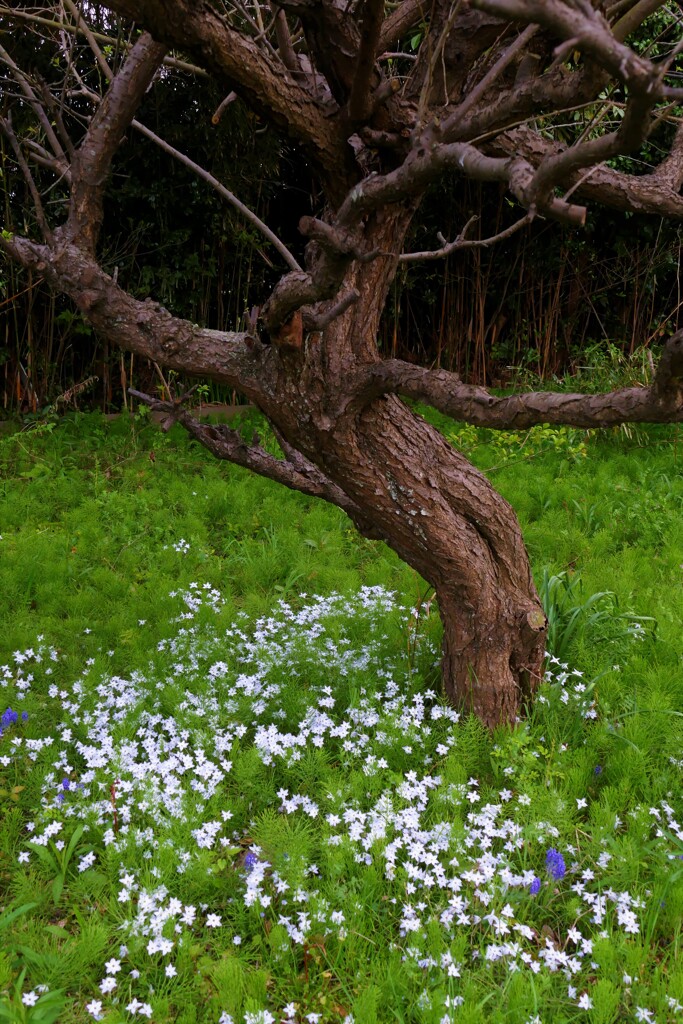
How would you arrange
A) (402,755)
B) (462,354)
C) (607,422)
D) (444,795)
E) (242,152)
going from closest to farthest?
1. (607,422)
2. (444,795)
3. (402,755)
4. (242,152)
5. (462,354)

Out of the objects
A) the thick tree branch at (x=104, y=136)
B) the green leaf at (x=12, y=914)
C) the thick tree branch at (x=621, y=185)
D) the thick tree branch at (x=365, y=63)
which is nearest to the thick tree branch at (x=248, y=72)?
the thick tree branch at (x=365, y=63)

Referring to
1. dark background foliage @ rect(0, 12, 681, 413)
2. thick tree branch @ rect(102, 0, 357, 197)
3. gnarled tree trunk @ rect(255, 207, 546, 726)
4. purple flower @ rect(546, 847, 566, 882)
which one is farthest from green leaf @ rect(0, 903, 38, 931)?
dark background foliage @ rect(0, 12, 681, 413)

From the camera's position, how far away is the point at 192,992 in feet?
6.21

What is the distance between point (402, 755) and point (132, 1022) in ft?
3.48

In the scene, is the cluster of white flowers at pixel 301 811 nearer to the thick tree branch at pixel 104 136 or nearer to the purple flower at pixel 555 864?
the purple flower at pixel 555 864

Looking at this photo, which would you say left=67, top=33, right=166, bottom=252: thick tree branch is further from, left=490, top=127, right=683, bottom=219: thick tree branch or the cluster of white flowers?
the cluster of white flowers

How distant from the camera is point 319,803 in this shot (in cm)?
243

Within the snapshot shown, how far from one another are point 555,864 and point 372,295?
1.73 m

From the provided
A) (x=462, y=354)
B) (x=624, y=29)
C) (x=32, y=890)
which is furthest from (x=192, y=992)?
(x=462, y=354)

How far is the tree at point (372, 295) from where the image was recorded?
2068 mm

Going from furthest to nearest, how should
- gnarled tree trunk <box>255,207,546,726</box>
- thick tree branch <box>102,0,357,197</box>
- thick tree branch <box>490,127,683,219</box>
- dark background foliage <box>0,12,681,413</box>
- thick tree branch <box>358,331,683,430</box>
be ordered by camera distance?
dark background foliage <box>0,12,681,413</box>
thick tree branch <box>490,127,683,219</box>
gnarled tree trunk <box>255,207,546,726</box>
thick tree branch <box>102,0,357,197</box>
thick tree branch <box>358,331,683,430</box>

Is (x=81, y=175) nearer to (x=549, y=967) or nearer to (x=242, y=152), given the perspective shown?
(x=549, y=967)

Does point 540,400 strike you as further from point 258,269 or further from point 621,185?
point 258,269

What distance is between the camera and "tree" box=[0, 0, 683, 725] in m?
2.07
